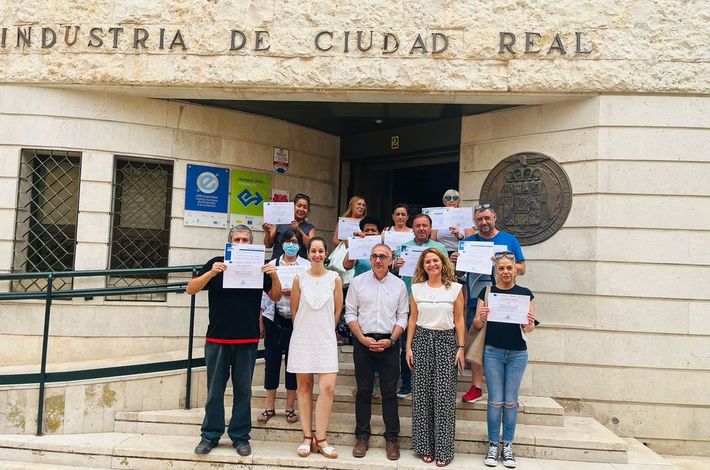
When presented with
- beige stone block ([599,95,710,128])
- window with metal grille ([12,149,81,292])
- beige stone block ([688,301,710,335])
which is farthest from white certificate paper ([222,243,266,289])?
beige stone block ([688,301,710,335])

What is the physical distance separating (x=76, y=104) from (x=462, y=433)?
6350mm

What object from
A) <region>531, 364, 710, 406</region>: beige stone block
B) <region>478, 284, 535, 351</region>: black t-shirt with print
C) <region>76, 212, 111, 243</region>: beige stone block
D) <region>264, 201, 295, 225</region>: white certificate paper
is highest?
<region>264, 201, 295, 225</region>: white certificate paper

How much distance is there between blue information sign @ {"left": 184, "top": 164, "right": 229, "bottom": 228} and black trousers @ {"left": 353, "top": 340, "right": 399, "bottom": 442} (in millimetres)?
3691

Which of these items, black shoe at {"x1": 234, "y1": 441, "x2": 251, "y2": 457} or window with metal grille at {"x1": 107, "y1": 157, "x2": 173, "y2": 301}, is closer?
black shoe at {"x1": 234, "y1": 441, "x2": 251, "y2": 457}

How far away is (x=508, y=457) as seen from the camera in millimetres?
5270

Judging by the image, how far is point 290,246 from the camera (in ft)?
18.7

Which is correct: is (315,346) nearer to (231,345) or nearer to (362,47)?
(231,345)

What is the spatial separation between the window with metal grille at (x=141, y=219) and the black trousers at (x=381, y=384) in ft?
12.1

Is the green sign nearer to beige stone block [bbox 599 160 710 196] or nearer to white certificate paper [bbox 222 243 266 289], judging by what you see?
white certificate paper [bbox 222 243 266 289]

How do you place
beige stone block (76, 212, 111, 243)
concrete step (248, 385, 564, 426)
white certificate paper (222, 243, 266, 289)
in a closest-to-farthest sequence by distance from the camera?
white certificate paper (222, 243, 266, 289) < concrete step (248, 385, 564, 426) < beige stone block (76, 212, 111, 243)

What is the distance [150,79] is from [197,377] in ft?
12.6

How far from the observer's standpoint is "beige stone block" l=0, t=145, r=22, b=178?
24.5ft

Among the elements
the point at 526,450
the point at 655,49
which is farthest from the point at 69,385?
the point at 655,49

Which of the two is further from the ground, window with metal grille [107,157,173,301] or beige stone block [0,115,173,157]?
beige stone block [0,115,173,157]
